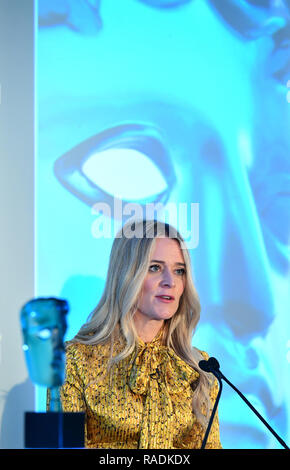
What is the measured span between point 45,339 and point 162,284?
1.28m

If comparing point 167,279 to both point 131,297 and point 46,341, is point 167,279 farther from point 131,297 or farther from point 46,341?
point 46,341

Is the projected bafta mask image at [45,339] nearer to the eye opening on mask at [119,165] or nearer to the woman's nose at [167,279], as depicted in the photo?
the woman's nose at [167,279]

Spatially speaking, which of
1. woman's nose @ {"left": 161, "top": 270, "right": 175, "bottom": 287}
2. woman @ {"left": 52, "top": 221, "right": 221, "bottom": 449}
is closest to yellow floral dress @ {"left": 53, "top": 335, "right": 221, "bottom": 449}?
woman @ {"left": 52, "top": 221, "right": 221, "bottom": 449}

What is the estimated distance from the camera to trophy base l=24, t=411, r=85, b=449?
1.38 metres

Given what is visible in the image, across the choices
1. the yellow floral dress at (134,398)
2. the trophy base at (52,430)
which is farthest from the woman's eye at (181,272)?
the trophy base at (52,430)

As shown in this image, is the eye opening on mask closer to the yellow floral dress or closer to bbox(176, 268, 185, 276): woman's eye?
bbox(176, 268, 185, 276): woman's eye

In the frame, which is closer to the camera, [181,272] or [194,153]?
[181,272]

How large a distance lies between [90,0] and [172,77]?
1.58 ft

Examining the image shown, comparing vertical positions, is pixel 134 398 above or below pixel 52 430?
above

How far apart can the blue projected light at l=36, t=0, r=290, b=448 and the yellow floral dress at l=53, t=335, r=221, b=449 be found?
0.46 metres

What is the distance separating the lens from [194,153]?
294 centimetres

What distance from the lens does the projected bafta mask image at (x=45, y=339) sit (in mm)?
1195

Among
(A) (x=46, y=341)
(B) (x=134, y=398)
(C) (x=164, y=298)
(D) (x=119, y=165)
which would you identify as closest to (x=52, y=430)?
(A) (x=46, y=341)
